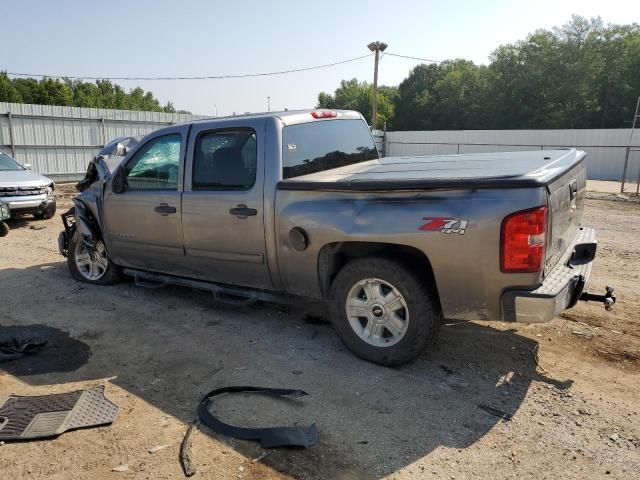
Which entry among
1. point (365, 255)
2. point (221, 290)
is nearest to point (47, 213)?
point (221, 290)

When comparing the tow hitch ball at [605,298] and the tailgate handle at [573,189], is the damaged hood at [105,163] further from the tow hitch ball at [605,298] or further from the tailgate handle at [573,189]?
the tow hitch ball at [605,298]

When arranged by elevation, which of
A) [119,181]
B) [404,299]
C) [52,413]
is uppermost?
[119,181]

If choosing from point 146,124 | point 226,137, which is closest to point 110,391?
point 226,137

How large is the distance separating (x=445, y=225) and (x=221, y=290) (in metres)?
2.42

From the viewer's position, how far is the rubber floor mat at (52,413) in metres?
3.07

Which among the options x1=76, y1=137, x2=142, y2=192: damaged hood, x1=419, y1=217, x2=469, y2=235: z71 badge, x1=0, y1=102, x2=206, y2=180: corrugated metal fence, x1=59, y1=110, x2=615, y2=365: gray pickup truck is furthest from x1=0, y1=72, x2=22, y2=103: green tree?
x1=419, y1=217, x2=469, y2=235: z71 badge

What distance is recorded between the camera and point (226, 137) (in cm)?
460

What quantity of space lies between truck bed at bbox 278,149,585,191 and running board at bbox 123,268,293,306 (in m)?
1.05

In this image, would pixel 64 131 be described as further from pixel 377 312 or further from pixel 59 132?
pixel 377 312

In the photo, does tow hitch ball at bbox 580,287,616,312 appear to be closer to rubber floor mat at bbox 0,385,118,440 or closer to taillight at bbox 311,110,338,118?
taillight at bbox 311,110,338,118

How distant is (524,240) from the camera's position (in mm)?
3061

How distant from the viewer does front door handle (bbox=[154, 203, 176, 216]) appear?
4898 mm

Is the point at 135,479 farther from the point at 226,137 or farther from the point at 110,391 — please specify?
Answer: the point at 226,137

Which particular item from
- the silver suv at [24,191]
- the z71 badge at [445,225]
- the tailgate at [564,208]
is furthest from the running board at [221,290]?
the silver suv at [24,191]
